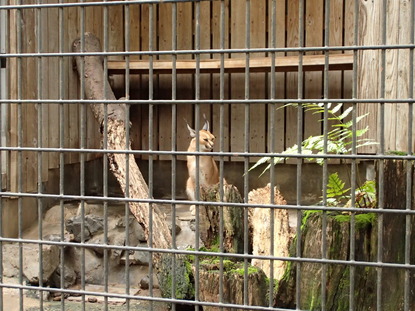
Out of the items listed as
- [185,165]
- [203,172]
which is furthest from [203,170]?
[185,165]

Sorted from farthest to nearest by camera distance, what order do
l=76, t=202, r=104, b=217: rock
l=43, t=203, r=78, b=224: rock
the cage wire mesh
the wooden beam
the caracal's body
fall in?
the caracal's body, l=76, t=202, r=104, b=217: rock, l=43, t=203, r=78, b=224: rock, the wooden beam, the cage wire mesh

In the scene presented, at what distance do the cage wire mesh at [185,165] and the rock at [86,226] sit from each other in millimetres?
18

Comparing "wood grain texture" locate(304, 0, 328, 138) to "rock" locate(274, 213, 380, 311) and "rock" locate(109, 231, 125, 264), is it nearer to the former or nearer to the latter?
"rock" locate(109, 231, 125, 264)

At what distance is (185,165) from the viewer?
9227 mm

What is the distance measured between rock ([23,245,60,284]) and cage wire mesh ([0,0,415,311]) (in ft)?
0.05

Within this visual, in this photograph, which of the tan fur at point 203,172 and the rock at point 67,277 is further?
the tan fur at point 203,172

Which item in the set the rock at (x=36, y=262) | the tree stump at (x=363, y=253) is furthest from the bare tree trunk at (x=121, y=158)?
the tree stump at (x=363, y=253)

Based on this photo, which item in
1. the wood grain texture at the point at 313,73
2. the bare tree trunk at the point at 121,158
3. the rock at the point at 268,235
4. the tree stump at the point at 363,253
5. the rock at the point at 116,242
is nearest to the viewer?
the tree stump at the point at 363,253

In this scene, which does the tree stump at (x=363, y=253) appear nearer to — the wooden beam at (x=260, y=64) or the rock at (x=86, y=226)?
the rock at (x=86, y=226)

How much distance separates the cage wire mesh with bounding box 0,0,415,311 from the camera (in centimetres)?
267

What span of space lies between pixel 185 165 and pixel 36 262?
3595mm

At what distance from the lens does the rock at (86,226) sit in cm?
669

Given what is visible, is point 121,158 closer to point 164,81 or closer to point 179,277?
point 179,277

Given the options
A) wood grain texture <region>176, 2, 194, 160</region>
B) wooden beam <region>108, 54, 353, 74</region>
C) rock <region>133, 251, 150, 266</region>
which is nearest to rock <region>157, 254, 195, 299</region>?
rock <region>133, 251, 150, 266</region>
